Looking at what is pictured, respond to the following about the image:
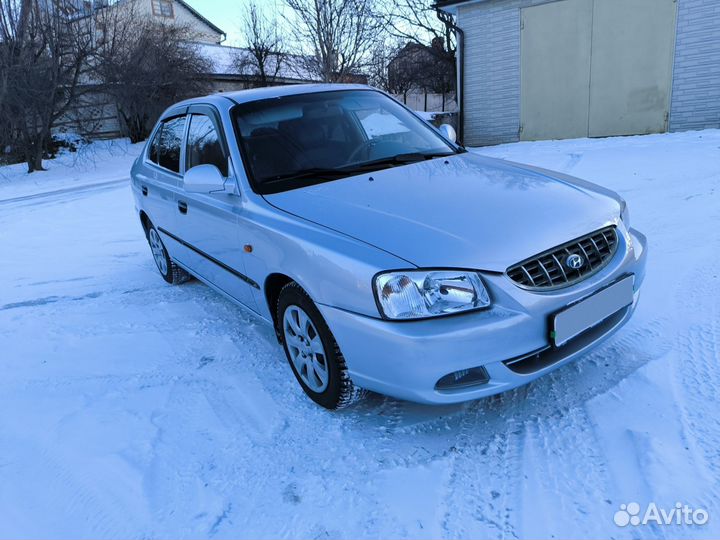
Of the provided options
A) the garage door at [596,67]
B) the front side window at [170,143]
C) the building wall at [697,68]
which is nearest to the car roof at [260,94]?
the front side window at [170,143]

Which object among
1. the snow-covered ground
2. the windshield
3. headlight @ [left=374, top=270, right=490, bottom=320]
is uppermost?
the windshield

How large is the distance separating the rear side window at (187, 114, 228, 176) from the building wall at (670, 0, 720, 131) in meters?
10.6

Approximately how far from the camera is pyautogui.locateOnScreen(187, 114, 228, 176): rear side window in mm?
3284

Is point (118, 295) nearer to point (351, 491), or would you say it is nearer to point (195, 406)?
point (195, 406)

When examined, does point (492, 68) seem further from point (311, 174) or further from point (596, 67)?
point (311, 174)

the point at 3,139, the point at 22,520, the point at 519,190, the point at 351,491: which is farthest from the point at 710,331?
the point at 3,139

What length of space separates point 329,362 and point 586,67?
37.4 feet

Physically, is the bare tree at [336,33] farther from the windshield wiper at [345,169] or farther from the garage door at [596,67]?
the windshield wiper at [345,169]

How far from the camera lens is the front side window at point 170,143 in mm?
4031

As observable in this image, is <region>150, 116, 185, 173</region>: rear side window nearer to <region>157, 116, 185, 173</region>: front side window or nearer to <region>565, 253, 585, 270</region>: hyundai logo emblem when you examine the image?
<region>157, 116, 185, 173</region>: front side window

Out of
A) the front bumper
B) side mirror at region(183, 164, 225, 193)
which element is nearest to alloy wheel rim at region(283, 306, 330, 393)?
the front bumper

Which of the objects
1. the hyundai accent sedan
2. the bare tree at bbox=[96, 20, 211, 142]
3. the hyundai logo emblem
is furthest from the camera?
the bare tree at bbox=[96, 20, 211, 142]

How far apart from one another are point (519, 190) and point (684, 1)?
10.4 meters

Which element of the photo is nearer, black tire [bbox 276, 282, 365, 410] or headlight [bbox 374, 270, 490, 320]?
headlight [bbox 374, 270, 490, 320]
